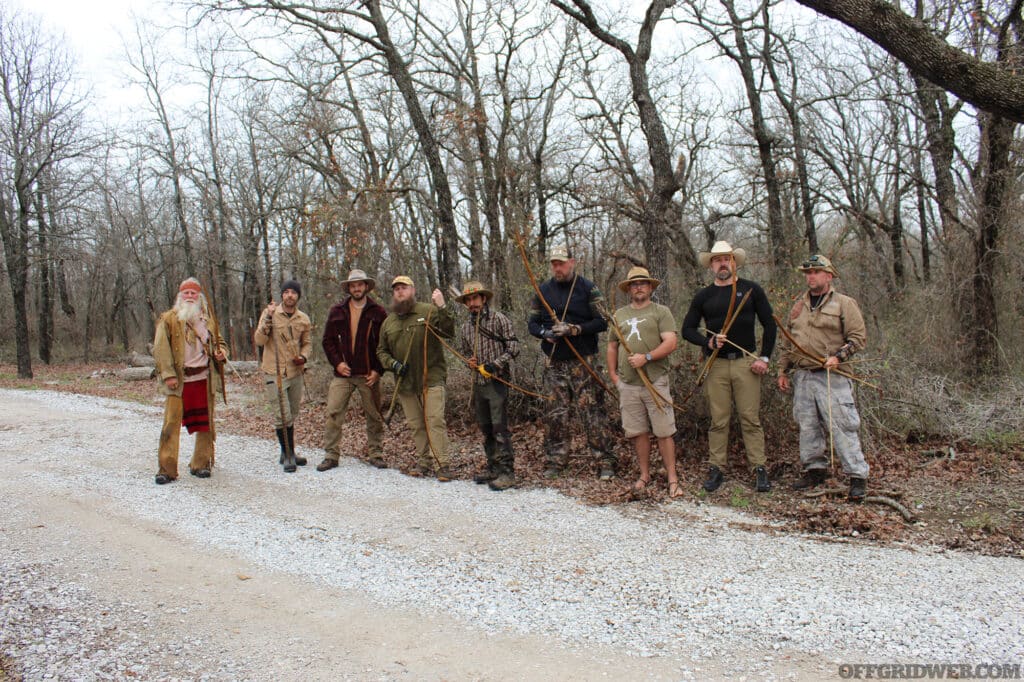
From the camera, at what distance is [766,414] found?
651 cm

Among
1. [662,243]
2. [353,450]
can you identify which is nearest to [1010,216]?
[662,243]

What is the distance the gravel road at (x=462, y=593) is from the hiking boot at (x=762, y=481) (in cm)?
58

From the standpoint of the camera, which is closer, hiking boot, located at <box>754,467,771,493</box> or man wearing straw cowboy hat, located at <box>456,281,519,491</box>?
hiking boot, located at <box>754,467,771,493</box>

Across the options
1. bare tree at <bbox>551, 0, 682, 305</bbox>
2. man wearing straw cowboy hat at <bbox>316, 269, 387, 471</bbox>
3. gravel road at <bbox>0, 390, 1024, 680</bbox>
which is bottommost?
gravel road at <bbox>0, 390, 1024, 680</bbox>

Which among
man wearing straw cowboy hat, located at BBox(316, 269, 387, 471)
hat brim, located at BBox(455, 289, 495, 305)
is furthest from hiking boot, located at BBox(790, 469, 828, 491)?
man wearing straw cowboy hat, located at BBox(316, 269, 387, 471)

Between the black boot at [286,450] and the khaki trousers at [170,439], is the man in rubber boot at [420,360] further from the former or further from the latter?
the khaki trousers at [170,439]

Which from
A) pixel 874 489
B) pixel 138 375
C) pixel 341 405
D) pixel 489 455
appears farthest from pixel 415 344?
pixel 138 375

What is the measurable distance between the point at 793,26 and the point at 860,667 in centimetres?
1623

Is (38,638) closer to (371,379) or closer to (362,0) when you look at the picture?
(371,379)

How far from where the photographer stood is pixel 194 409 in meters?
6.57

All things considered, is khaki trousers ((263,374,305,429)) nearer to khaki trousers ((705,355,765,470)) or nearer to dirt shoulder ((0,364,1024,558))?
dirt shoulder ((0,364,1024,558))

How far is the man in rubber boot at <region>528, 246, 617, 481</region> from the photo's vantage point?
20.1 ft

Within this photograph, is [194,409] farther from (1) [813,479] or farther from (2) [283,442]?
(1) [813,479]

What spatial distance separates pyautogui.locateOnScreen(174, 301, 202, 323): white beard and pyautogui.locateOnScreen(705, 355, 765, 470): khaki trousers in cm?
498
